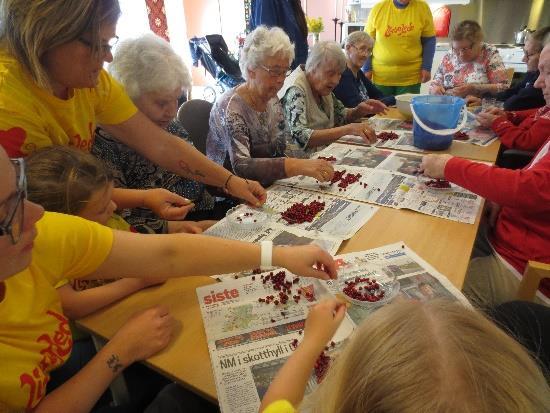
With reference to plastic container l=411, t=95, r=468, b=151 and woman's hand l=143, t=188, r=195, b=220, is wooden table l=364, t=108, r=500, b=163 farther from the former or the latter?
woman's hand l=143, t=188, r=195, b=220

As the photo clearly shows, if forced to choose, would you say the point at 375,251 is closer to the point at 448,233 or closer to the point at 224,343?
the point at 448,233

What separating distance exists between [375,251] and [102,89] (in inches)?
40.1

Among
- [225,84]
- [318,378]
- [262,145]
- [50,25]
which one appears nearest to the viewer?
[318,378]

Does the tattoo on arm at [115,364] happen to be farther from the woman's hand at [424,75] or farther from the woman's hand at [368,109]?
the woman's hand at [424,75]

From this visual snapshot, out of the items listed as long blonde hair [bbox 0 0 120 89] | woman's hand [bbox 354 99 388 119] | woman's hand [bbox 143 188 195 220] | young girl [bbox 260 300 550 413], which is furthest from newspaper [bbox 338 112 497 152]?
young girl [bbox 260 300 550 413]

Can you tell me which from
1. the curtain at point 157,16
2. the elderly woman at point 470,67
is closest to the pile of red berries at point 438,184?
the elderly woman at point 470,67

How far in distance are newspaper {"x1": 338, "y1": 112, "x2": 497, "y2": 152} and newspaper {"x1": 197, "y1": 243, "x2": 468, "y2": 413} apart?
42.5 inches

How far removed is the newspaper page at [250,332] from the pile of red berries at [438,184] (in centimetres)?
81

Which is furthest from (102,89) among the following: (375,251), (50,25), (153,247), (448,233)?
(448,233)

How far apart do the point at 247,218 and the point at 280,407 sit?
2.62ft

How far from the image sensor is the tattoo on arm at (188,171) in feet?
5.00

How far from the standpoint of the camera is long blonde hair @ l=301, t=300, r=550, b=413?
1.49 ft

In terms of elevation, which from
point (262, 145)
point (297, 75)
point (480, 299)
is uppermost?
point (297, 75)

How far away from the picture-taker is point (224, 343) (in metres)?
0.83
